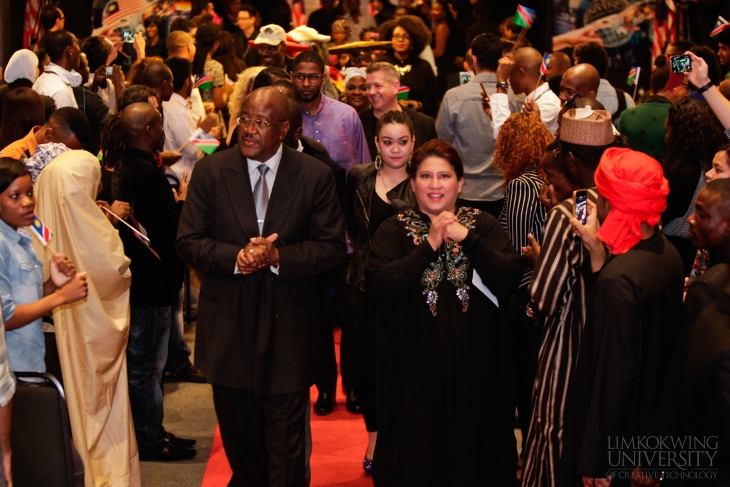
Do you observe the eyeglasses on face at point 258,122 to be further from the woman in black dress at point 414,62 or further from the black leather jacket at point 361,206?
the woman in black dress at point 414,62

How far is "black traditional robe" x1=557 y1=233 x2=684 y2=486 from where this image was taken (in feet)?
9.66

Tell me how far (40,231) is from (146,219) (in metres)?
1.17

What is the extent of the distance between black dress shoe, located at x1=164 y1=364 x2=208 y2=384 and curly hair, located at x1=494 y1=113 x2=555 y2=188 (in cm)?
272

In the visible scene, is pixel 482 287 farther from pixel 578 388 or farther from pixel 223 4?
pixel 223 4

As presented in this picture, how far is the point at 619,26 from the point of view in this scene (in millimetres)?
10883

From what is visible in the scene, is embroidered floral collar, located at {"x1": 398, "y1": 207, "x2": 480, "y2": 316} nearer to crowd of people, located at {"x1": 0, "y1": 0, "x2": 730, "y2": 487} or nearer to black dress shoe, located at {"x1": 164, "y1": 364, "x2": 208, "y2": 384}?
crowd of people, located at {"x1": 0, "y1": 0, "x2": 730, "y2": 487}

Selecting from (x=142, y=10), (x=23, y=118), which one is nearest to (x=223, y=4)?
(x=142, y=10)

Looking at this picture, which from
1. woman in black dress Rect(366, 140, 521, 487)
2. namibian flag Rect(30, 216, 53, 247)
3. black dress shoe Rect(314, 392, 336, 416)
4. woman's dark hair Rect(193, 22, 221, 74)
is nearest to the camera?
namibian flag Rect(30, 216, 53, 247)

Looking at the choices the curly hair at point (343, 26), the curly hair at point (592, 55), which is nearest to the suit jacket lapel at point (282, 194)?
the curly hair at point (592, 55)

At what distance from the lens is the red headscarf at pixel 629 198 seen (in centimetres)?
297

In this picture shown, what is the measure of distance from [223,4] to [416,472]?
1014cm

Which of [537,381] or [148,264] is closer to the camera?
[537,381]

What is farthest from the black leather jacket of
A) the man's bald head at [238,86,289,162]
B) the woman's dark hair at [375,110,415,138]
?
the man's bald head at [238,86,289,162]

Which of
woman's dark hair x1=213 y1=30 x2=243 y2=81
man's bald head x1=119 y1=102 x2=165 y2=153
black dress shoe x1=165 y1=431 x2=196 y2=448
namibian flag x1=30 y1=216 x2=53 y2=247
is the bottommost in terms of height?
black dress shoe x1=165 y1=431 x2=196 y2=448
